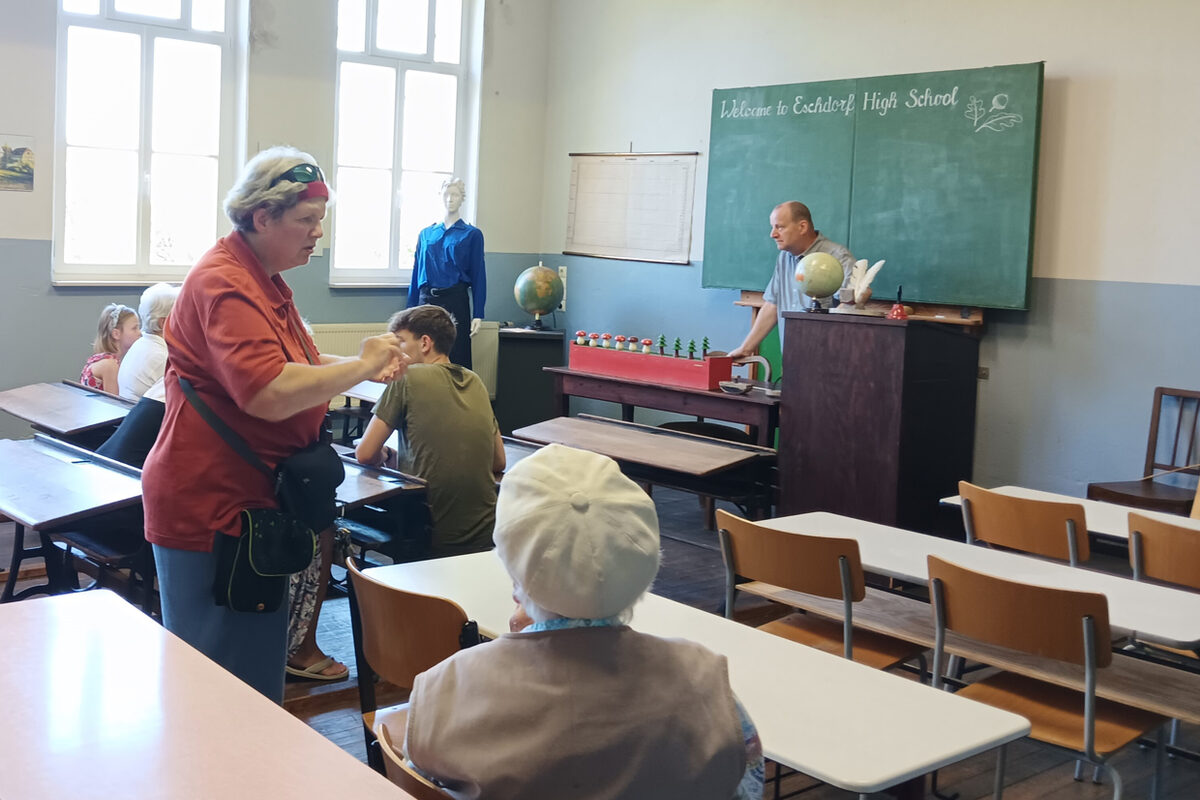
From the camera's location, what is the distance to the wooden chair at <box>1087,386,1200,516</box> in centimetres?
520

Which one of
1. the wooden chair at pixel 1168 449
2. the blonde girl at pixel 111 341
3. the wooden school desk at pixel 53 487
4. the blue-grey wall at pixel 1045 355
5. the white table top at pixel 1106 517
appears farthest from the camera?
the blue-grey wall at pixel 1045 355

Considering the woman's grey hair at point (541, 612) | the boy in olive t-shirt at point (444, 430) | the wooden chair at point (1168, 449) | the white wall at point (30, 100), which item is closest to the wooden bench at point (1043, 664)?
the boy in olive t-shirt at point (444, 430)

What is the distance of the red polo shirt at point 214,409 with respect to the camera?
7.04 ft

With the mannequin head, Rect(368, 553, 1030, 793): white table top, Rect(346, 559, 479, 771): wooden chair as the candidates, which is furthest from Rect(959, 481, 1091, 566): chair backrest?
the mannequin head

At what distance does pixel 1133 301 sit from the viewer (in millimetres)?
5555

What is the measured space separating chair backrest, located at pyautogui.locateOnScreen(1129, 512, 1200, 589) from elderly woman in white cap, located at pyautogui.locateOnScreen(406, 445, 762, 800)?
7.16ft

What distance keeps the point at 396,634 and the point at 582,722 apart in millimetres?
915

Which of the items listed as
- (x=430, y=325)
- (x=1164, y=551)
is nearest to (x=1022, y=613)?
(x=1164, y=551)

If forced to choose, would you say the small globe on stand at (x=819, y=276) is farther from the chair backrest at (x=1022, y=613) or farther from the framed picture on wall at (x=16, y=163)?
the framed picture on wall at (x=16, y=163)

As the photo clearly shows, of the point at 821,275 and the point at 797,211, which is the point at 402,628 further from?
the point at 797,211

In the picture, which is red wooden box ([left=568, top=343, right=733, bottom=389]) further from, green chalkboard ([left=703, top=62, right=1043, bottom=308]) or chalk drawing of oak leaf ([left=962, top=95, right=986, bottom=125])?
chalk drawing of oak leaf ([left=962, top=95, right=986, bottom=125])

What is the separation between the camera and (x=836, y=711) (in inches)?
72.7

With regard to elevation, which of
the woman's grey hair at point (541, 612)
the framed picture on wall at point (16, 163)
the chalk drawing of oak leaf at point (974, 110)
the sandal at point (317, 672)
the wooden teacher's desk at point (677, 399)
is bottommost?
the sandal at point (317, 672)

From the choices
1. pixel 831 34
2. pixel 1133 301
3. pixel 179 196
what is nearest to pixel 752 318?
pixel 831 34
